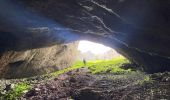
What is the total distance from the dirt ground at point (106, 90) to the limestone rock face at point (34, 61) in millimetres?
3701

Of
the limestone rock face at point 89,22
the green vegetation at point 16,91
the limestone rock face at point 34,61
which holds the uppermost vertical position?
the limestone rock face at point 89,22

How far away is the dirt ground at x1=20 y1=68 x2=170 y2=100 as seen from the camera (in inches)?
773

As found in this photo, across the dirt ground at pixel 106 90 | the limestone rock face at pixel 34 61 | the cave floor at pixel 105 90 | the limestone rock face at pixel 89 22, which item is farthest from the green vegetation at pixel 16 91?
the limestone rock face at pixel 89 22

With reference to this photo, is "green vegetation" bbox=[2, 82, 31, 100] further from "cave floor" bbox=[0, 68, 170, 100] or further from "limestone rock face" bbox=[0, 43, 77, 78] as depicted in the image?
"limestone rock face" bbox=[0, 43, 77, 78]

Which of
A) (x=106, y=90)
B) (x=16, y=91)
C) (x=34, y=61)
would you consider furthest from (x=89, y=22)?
(x=34, y=61)

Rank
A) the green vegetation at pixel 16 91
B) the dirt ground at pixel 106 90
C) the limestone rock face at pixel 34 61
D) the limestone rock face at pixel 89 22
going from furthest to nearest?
the limestone rock face at pixel 34 61 → the green vegetation at pixel 16 91 → the dirt ground at pixel 106 90 → the limestone rock face at pixel 89 22

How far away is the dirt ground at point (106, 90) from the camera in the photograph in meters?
19.6

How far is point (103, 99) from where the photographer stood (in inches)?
816

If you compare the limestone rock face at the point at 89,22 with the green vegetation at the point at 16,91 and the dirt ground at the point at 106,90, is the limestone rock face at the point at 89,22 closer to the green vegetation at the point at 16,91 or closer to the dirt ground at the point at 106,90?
the dirt ground at the point at 106,90

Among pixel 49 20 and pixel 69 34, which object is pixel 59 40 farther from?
pixel 49 20

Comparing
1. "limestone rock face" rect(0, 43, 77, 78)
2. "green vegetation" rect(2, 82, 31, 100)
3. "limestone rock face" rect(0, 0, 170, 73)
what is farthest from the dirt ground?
"limestone rock face" rect(0, 43, 77, 78)

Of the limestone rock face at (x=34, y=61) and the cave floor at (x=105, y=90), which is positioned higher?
the limestone rock face at (x=34, y=61)

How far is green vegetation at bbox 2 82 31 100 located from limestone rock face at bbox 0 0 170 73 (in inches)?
159

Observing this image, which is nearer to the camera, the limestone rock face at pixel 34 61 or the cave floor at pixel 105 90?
the cave floor at pixel 105 90
